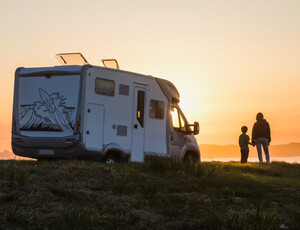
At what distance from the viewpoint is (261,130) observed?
59.7 feet

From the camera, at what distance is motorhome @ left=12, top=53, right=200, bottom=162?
1264 centimetres

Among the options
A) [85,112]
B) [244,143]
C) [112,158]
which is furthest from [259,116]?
[85,112]

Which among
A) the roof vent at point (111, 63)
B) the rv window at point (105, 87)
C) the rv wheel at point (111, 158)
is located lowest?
the rv wheel at point (111, 158)

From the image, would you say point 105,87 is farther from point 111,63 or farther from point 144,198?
point 144,198

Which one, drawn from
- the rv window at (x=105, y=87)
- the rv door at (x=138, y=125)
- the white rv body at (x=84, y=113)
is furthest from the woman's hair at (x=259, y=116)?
the rv window at (x=105, y=87)

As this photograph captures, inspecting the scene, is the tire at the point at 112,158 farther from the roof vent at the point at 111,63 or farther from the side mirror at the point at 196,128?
the side mirror at the point at 196,128

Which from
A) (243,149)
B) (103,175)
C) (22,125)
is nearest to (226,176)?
(103,175)

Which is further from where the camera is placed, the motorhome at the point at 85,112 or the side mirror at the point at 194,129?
the side mirror at the point at 194,129

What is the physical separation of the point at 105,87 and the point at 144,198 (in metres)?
5.32

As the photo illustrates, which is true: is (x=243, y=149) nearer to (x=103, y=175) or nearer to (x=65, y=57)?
(x=65, y=57)

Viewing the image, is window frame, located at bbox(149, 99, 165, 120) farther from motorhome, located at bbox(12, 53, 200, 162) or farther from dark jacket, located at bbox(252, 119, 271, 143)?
dark jacket, located at bbox(252, 119, 271, 143)

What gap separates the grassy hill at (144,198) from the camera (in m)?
6.55

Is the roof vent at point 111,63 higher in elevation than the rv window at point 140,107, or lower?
higher

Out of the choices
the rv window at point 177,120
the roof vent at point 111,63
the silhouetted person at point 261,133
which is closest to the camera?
the roof vent at point 111,63
